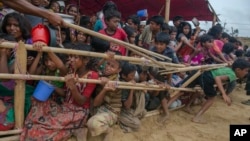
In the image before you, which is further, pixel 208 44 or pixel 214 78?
pixel 208 44

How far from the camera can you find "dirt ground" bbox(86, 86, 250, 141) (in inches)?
131

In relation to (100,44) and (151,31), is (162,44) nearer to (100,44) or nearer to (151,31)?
(100,44)

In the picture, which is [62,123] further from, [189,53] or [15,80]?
[189,53]

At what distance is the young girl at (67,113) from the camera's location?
8.43 feet

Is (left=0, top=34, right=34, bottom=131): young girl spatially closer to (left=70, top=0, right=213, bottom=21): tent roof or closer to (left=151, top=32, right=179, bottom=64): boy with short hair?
(left=151, top=32, right=179, bottom=64): boy with short hair

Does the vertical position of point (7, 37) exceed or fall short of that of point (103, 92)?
it exceeds it

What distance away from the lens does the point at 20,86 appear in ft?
8.15

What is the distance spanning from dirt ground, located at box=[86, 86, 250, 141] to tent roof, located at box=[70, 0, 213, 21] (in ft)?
15.2

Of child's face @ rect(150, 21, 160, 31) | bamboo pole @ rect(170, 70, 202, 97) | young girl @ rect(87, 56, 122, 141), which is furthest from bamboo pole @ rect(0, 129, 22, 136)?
child's face @ rect(150, 21, 160, 31)

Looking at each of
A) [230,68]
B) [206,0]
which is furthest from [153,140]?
[206,0]

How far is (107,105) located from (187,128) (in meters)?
1.47

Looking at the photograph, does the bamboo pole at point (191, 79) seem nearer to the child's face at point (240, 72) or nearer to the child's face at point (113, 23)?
the child's face at point (240, 72)

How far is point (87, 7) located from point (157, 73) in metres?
6.21

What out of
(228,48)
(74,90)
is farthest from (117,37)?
(228,48)
